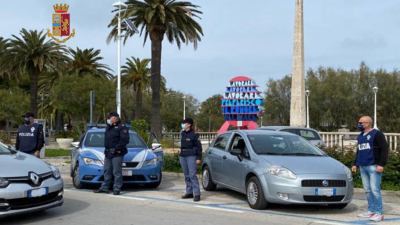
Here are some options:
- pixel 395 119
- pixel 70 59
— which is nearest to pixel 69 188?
pixel 70 59

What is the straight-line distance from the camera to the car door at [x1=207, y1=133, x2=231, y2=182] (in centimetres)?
1142

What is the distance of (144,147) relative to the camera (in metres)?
12.9

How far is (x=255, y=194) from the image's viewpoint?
9648 millimetres

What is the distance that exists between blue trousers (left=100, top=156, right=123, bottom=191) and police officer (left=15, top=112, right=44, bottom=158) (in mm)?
1610

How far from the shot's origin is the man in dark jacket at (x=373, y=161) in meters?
8.85

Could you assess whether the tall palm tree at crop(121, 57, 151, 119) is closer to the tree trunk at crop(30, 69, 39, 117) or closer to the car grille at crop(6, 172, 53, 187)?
the tree trunk at crop(30, 69, 39, 117)

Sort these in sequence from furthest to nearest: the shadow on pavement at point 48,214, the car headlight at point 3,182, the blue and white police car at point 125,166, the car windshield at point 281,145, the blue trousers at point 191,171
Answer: the blue and white police car at point 125,166 < the blue trousers at point 191,171 < the car windshield at point 281,145 < the shadow on pavement at point 48,214 < the car headlight at point 3,182

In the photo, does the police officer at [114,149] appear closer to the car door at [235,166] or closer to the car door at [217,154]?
the car door at [217,154]

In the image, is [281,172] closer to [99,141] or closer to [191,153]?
[191,153]

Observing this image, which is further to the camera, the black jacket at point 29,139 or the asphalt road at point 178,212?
the black jacket at point 29,139

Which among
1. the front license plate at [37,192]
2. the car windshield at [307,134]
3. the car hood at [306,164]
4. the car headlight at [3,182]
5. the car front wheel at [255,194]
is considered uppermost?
the car windshield at [307,134]

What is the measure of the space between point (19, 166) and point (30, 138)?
12.7ft

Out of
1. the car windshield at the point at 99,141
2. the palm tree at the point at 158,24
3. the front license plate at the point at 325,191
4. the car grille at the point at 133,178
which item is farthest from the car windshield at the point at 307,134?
the palm tree at the point at 158,24

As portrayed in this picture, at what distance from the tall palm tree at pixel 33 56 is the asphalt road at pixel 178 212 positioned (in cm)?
3394
